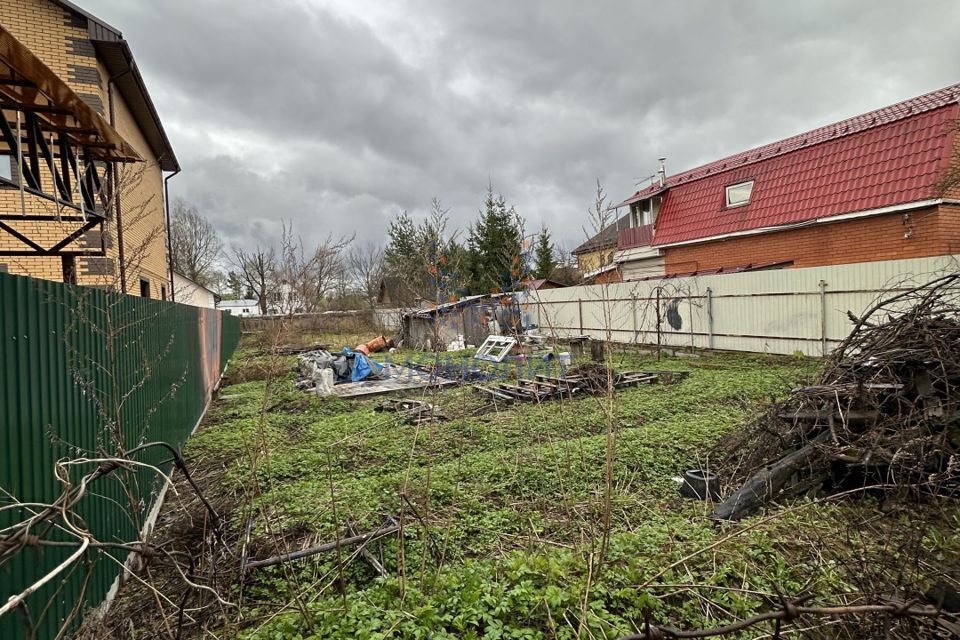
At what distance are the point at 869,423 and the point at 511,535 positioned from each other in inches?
116

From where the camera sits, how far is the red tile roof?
38.2 feet

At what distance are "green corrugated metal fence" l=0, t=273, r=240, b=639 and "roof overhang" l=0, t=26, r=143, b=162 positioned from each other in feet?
5.47

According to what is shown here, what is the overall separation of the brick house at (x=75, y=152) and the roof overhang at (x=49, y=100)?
10 mm

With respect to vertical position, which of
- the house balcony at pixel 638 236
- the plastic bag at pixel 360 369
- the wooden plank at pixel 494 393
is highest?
the house balcony at pixel 638 236

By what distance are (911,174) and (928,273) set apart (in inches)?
184

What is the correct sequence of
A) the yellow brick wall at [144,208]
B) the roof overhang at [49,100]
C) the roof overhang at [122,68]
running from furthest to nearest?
the yellow brick wall at [144,208] → the roof overhang at [122,68] → the roof overhang at [49,100]

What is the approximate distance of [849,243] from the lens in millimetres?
13320

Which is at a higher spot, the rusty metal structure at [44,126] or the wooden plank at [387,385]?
the rusty metal structure at [44,126]

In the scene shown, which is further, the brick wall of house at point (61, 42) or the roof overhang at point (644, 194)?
the roof overhang at point (644, 194)

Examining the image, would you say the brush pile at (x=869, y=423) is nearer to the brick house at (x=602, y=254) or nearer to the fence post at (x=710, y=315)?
the brick house at (x=602, y=254)

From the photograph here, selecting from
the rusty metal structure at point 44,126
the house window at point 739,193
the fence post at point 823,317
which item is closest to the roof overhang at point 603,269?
the rusty metal structure at point 44,126

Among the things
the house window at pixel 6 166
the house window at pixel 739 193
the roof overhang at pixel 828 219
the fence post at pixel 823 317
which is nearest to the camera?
Answer: the house window at pixel 6 166

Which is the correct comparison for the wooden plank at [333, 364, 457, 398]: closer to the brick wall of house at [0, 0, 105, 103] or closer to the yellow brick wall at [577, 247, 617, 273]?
the yellow brick wall at [577, 247, 617, 273]

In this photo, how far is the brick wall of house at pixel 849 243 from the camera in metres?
11.7
